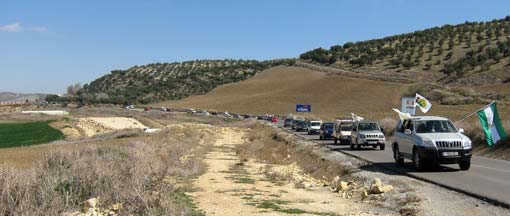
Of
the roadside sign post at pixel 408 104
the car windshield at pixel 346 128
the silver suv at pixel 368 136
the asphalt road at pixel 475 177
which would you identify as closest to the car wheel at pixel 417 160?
the asphalt road at pixel 475 177

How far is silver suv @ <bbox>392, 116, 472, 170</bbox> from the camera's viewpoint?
19016 millimetres

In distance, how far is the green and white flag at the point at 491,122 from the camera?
24.9 meters

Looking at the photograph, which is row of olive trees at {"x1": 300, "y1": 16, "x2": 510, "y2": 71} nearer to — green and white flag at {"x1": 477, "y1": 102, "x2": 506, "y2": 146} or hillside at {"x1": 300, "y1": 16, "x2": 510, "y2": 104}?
hillside at {"x1": 300, "y1": 16, "x2": 510, "y2": 104}

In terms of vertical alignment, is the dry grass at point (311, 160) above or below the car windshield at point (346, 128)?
below

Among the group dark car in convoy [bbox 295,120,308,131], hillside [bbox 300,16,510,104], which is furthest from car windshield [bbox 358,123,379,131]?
hillside [bbox 300,16,510,104]

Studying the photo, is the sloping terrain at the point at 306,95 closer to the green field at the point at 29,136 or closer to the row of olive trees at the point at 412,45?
the row of olive trees at the point at 412,45

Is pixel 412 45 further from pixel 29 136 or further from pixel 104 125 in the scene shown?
pixel 29 136

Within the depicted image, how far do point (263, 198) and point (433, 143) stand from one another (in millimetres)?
6668

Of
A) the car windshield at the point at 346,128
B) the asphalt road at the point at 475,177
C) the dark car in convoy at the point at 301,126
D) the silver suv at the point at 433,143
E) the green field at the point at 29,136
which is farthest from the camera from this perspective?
the dark car in convoy at the point at 301,126

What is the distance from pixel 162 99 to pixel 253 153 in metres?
154

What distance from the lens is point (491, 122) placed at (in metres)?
25.2

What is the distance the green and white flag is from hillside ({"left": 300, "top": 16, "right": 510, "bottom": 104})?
6528 cm

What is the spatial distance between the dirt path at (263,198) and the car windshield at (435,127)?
4954mm

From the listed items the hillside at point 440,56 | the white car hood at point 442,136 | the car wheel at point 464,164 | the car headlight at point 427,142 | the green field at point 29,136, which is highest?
the hillside at point 440,56
